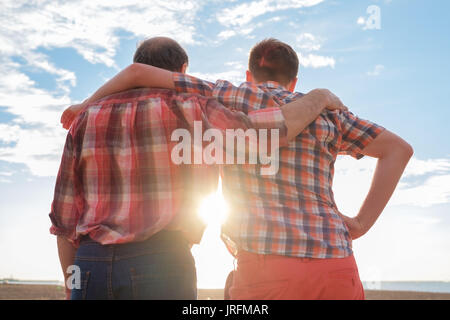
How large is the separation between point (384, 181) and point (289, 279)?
1.10 metres

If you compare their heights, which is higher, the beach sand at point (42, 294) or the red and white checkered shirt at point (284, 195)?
the red and white checkered shirt at point (284, 195)

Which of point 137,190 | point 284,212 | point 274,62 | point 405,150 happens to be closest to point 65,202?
point 137,190

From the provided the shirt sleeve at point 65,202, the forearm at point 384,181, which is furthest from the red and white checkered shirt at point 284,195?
the shirt sleeve at point 65,202

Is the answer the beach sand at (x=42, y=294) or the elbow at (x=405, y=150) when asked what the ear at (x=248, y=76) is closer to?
the elbow at (x=405, y=150)

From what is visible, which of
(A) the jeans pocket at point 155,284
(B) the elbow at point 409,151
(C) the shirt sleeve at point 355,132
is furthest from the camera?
(B) the elbow at point 409,151

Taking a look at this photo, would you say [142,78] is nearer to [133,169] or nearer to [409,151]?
[133,169]

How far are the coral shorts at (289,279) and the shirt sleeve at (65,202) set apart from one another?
3.06 feet

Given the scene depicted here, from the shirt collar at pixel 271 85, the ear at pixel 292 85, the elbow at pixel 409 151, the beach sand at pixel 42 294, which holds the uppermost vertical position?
the ear at pixel 292 85

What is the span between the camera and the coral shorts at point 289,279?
7.13 feet

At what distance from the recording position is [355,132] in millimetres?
2789

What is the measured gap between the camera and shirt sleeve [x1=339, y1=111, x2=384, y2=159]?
278cm
